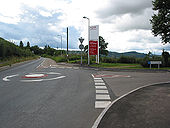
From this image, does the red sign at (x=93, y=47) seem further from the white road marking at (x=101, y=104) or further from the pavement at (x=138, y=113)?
the white road marking at (x=101, y=104)

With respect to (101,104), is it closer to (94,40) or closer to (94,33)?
(94,40)

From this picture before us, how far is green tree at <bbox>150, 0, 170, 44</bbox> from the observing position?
22141 mm

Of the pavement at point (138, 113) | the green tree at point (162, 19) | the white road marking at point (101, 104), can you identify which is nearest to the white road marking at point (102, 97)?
the white road marking at point (101, 104)

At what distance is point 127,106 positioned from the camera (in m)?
5.43

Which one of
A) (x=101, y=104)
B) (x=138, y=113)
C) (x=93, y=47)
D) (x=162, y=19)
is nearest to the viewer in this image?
(x=138, y=113)

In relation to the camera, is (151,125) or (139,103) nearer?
(151,125)

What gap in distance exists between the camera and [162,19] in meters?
22.2

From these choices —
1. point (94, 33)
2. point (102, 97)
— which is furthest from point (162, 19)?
point (102, 97)

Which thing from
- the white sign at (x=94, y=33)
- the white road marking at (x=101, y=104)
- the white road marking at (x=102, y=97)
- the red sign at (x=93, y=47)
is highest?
the white sign at (x=94, y=33)

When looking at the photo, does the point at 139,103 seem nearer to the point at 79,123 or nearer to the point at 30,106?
the point at 79,123

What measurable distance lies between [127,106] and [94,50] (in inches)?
854

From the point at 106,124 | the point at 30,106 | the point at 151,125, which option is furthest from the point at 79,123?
the point at 30,106

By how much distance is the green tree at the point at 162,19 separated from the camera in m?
22.1

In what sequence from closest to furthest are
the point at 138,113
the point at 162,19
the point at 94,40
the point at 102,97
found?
the point at 138,113 → the point at 102,97 → the point at 162,19 → the point at 94,40
